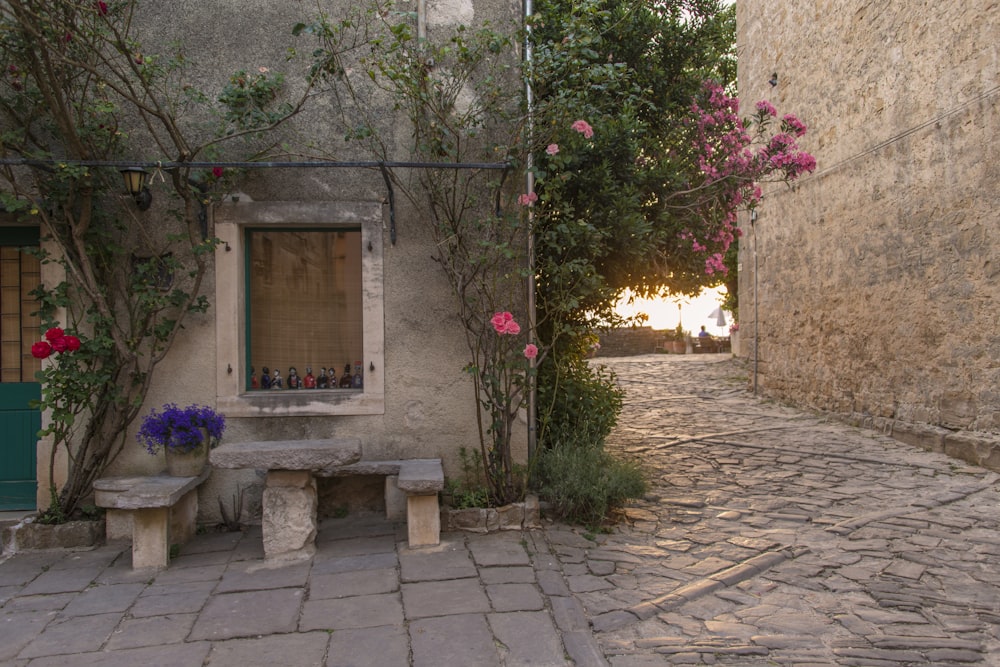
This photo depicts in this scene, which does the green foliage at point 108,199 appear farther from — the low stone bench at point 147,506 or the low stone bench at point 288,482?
the low stone bench at point 288,482

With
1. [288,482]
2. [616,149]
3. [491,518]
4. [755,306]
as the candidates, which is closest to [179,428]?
[288,482]

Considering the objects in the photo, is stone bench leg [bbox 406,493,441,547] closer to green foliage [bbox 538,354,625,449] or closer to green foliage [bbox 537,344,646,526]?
green foliage [bbox 537,344,646,526]

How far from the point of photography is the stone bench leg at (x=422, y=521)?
4.60 meters

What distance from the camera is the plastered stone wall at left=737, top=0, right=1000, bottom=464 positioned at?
6824 mm

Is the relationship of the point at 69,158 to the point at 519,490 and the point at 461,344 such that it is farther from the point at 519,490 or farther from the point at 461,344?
the point at 519,490

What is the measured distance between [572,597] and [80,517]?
3.53 m

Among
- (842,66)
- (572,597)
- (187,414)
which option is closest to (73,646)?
(187,414)

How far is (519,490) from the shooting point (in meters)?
5.20

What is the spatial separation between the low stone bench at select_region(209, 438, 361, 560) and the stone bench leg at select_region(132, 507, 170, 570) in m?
0.50

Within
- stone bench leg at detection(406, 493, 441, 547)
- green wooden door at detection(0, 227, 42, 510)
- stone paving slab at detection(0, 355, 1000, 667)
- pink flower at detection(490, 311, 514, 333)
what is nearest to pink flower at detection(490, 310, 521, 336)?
pink flower at detection(490, 311, 514, 333)

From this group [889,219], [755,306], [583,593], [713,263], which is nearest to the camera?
[583,593]

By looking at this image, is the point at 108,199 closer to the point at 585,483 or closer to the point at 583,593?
the point at 585,483

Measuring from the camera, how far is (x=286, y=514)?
4512 millimetres

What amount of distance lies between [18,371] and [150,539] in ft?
6.73
